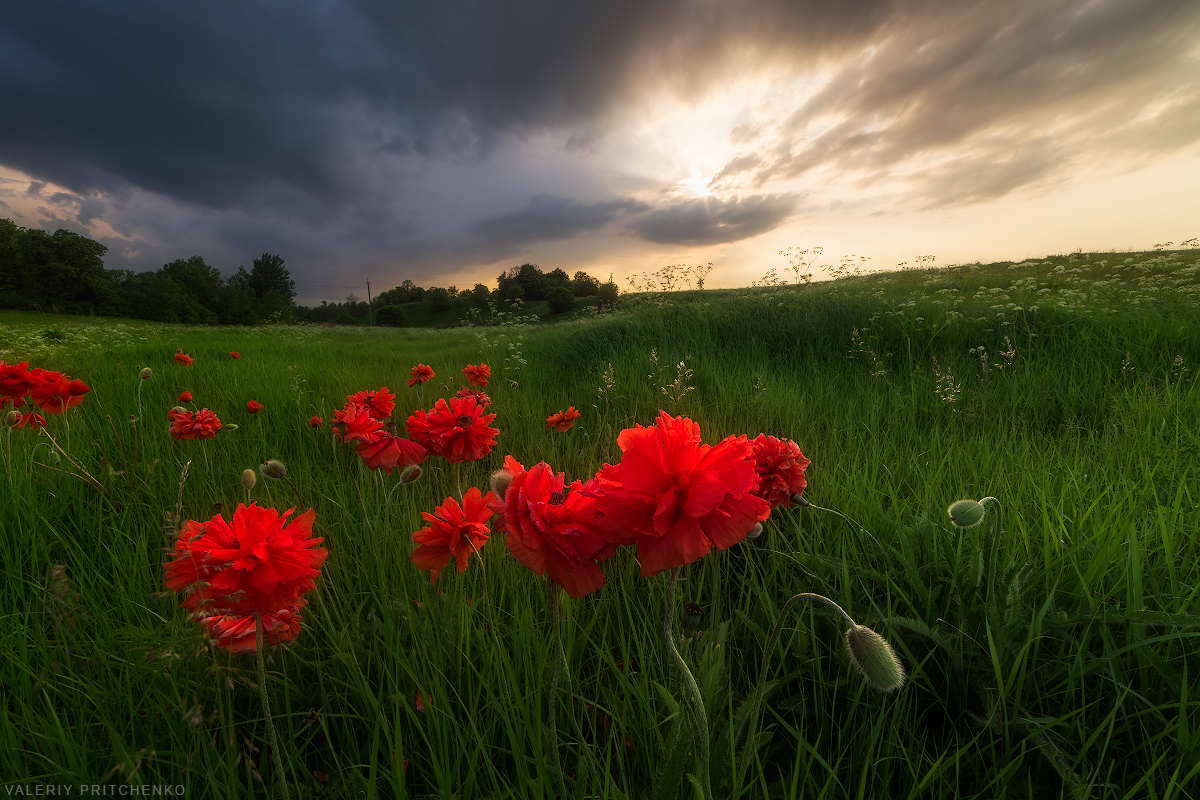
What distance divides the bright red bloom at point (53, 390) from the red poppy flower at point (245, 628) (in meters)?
2.02

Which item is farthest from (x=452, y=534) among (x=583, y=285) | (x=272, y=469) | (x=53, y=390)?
(x=583, y=285)

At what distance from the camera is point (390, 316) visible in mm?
67000

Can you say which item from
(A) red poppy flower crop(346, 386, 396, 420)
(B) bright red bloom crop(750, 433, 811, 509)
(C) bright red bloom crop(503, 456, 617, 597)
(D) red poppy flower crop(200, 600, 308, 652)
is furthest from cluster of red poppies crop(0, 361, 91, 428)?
(B) bright red bloom crop(750, 433, 811, 509)

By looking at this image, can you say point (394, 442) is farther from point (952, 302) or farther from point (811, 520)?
point (952, 302)

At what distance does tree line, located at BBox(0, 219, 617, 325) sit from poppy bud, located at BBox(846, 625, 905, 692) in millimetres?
19104

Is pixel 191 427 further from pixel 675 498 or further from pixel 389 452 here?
pixel 675 498

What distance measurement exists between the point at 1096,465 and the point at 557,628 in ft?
8.64

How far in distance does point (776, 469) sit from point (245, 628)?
145cm

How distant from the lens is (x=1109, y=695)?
1.06 meters

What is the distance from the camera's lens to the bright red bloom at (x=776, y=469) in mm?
1417

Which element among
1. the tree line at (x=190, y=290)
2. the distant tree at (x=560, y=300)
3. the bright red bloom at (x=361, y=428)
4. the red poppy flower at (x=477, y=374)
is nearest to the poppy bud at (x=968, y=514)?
the bright red bloom at (x=361, y=428)

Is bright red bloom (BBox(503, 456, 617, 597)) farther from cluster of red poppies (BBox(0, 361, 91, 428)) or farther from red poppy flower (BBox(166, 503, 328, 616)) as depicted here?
cluster of red poppies (BBox(0, 361, 91, 428))

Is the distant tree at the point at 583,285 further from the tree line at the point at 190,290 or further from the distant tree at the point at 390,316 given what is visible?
the distant tree at the point at 390,316

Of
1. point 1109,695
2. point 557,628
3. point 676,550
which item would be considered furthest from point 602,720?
point 1109,695
